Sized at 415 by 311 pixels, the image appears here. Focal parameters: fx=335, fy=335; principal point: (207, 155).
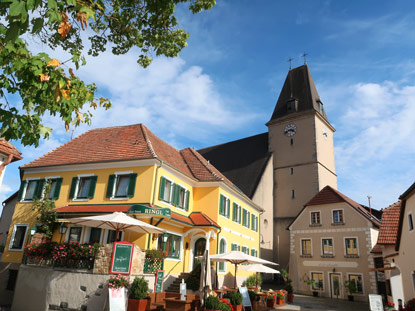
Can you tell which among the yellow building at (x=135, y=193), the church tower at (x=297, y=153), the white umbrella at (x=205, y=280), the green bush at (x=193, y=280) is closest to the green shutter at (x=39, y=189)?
the yellow building at (x=135, y=193)

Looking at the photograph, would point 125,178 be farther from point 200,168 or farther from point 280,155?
point 280,155

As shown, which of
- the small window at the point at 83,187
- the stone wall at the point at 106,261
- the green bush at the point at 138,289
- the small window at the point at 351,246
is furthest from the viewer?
the small window at the point at 351,246

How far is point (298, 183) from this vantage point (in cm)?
3462

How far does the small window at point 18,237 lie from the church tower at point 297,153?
2238cm

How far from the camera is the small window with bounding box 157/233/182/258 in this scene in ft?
55.4

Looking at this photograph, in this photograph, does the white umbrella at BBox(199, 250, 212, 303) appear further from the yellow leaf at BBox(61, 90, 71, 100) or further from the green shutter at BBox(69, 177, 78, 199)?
the green shutter at BBox(69, 177, 78, 199)

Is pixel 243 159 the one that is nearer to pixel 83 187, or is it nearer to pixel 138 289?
pixel 83 187

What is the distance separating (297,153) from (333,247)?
12.1 m

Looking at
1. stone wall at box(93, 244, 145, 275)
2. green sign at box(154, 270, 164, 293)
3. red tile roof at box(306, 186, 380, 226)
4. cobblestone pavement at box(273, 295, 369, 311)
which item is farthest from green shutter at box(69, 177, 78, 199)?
red tile roof at box(306, 186, 380, 226)

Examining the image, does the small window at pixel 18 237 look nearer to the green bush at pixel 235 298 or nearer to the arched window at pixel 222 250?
the arched window at pixel 222 250

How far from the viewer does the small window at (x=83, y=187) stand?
58.9ft

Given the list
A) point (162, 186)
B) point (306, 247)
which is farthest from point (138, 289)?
point (306, 247)

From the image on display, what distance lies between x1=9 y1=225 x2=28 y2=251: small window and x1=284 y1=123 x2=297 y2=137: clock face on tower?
90.5 ft

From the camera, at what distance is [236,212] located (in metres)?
23.3
